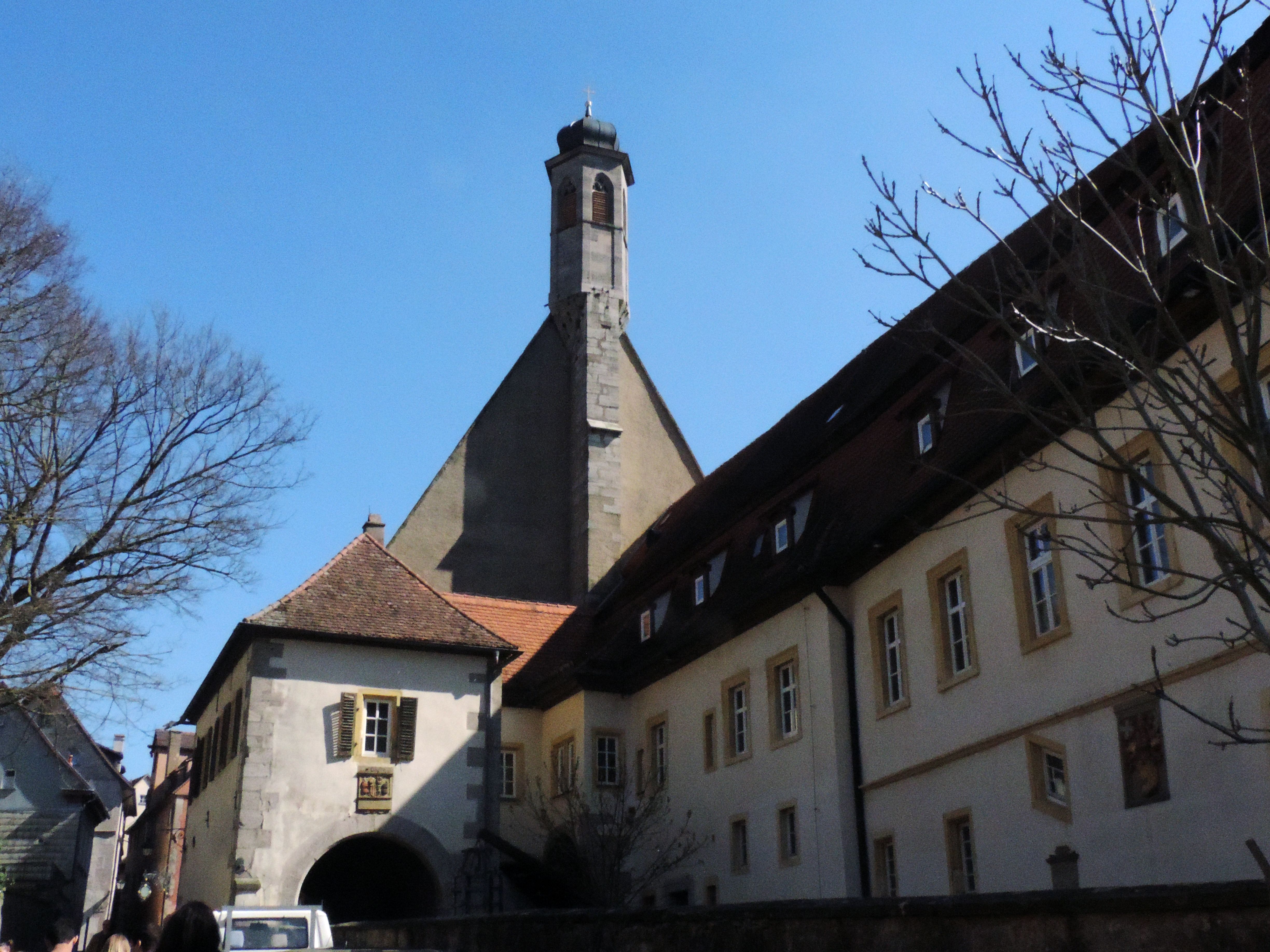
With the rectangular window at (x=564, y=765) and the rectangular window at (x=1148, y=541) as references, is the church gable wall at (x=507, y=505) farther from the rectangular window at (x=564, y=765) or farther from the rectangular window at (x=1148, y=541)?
the rectangular window at (x=1148, y=541)

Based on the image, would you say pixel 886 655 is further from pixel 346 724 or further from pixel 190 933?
pixel 190 933

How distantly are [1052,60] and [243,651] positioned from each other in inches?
774

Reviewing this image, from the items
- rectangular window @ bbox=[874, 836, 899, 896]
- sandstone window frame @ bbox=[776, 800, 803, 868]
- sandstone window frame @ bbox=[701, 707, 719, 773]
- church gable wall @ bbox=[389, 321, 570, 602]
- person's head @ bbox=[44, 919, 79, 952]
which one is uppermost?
church gable wall @ bbox=[389, 321, 570, 602]

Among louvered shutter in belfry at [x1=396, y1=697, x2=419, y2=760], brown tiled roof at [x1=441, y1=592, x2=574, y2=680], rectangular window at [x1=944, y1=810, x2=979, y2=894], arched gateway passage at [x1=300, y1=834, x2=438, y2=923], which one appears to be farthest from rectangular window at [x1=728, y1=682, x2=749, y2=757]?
brown tiled roof at [x1=441, y1=592, x2=574, y2=680]

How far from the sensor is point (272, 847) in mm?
21797

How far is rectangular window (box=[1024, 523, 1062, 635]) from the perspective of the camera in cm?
1476

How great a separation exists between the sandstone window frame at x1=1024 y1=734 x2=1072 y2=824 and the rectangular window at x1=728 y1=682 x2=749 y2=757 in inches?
261

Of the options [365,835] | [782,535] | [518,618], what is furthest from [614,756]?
[782,535]

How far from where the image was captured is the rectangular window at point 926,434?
17672 mm

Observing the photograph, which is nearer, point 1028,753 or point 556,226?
point 1028,753

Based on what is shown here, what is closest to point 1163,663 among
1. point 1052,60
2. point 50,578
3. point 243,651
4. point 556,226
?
point 1052,60

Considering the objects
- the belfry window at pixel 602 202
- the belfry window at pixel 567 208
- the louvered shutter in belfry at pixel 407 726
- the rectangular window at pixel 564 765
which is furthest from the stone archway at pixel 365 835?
the belfry window at pixel 602 202

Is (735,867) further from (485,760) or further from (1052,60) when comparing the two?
(1052,60)

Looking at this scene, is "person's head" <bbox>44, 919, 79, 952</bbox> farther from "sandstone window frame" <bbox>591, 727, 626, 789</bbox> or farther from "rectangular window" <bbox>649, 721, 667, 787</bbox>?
"sandstone window frame" <bbox>591, 727, 626, 789</bbox>
